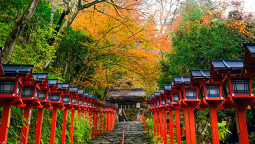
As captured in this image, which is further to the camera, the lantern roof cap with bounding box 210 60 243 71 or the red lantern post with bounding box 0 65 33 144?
the lantern roof cap with bounding box 210 60 243 71

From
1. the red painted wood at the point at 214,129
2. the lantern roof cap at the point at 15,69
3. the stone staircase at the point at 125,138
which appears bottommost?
the stone staircase at the point at 125,138

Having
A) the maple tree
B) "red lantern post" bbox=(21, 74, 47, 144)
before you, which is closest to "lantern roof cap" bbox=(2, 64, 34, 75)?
"red lantern post" bbox=(21, 74, 47, 144)

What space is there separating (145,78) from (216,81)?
32.2ft

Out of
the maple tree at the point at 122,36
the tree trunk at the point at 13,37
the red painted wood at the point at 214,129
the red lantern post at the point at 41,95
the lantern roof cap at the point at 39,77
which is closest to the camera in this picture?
the red painted wood at the point at 214,129

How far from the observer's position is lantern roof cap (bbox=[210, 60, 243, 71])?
421 centimetres

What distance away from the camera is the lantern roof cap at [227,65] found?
166 inches

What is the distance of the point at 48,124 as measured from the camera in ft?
32.1

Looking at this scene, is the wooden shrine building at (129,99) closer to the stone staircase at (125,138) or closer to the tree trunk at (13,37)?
the stone staircase at (125,138)

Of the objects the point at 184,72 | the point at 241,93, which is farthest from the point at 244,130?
the point at 184,72

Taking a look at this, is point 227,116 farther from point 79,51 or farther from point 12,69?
point 12,69

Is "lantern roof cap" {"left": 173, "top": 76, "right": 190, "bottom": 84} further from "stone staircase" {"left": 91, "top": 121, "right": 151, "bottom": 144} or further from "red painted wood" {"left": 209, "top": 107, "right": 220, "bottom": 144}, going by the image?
"stone staircase" {"left": 91, "top": 121, "right": 151, "bottom": 144}

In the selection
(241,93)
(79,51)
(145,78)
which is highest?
(79,51)

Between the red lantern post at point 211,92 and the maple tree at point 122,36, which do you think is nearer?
the red lantern post at point 211,92

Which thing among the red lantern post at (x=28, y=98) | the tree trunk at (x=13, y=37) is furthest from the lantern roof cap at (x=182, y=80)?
the tree trunk at (x=13, y=37)
